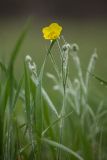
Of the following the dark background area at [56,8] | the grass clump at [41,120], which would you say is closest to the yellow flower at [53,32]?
the grass clump at [41,120]

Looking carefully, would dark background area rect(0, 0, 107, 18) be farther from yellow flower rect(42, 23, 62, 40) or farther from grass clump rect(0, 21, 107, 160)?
yellow flower rect(42, 23, 62, 40)

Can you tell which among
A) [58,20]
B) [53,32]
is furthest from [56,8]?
[53,32]

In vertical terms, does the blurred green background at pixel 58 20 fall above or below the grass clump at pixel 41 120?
above

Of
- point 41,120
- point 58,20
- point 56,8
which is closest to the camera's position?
point 41,120

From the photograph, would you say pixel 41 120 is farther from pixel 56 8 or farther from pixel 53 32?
pixel 56 8

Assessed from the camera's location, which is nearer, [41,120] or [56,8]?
[41,120]

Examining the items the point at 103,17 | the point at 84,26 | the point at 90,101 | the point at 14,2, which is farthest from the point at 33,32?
the point at 90,101

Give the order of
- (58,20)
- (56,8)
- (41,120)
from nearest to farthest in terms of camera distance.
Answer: (41,120)
(58,20)
(56,8)

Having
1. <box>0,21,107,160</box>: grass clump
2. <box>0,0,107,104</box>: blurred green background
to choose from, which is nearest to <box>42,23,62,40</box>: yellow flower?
<box>0,21,107,160</box>: grass clump

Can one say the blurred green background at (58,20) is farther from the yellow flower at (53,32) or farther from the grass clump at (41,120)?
the yellow flower at (53,32)
